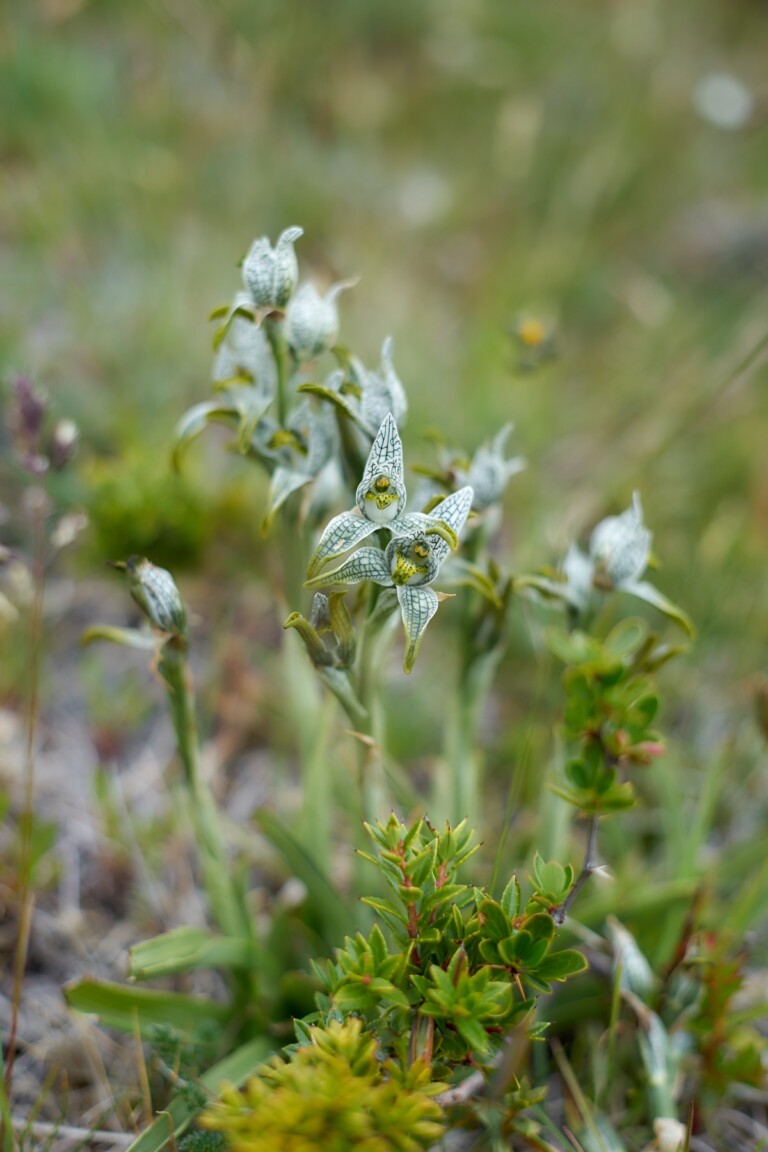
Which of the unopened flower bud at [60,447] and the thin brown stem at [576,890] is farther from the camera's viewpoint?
the unopened flower bud at [60,447]

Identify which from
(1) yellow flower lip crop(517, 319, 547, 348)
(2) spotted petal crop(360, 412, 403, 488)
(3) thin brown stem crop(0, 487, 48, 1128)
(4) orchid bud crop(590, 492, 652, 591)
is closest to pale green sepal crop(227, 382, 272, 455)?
(2) spotted petal crop(360, 412, 403, 488)

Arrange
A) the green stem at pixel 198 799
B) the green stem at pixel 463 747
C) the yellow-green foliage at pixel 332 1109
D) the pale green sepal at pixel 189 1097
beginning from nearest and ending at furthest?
the yellow-green foliage at pixel 332 1109, the pale green sepal at pixel 189 1097, the green stem at pixel 198 799, the green stem at pixel 463 747

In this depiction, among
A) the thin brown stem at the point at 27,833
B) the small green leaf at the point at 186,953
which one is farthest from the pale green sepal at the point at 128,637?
the small green leaf at the point at 186,953

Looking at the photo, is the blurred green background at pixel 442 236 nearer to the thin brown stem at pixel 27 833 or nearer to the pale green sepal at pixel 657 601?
the pale green sepal at pixel 657 601

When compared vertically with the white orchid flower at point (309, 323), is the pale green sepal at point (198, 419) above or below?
below

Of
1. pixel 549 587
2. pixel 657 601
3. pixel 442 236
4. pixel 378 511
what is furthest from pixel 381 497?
pixel 442 236

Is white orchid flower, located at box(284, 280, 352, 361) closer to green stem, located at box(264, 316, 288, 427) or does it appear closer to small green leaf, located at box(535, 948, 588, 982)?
green stem, located at box(264, 316, 288, 427)

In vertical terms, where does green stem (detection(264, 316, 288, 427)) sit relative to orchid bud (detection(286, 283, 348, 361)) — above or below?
below
